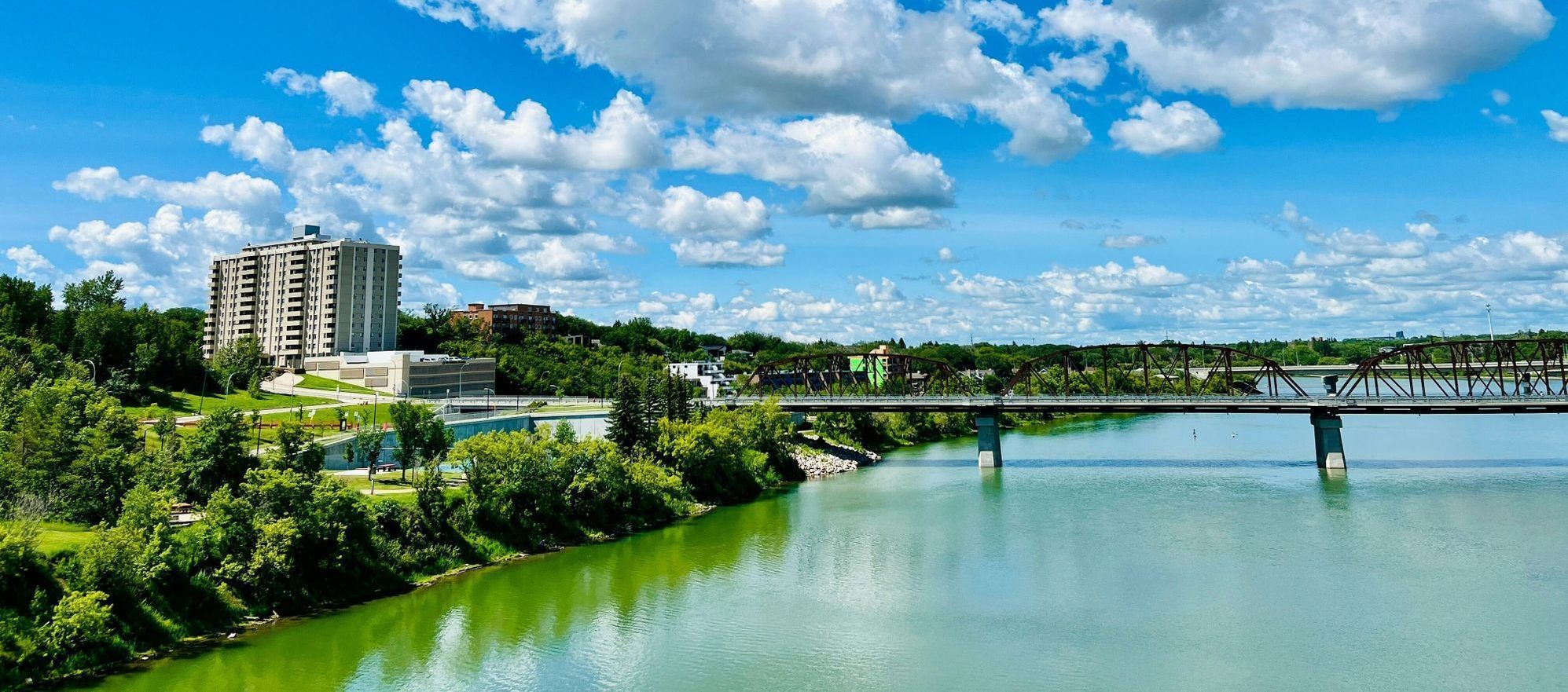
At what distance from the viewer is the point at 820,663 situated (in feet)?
79.8

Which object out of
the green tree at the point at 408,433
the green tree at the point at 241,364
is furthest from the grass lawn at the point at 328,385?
the green tree at the point at 408,433

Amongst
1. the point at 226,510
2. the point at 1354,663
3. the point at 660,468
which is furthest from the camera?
the point at 660,468

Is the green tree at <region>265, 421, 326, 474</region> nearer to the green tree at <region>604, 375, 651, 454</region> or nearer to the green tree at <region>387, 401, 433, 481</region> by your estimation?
the green tree at <region>387, 401, 433, 481</region>

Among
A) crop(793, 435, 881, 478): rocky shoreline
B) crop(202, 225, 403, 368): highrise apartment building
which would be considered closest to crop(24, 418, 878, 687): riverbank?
crop(793, 435, 881, 478): rocky shoreline

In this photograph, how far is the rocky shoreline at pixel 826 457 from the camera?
64.9 metres

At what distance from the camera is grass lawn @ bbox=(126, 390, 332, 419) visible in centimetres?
6162

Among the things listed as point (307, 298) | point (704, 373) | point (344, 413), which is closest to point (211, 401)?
point (344, 413)

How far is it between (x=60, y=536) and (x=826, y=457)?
47.7 m

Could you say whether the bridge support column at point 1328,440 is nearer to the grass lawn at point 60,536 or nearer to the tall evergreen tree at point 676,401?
the tall evergreen tree at point 676,401

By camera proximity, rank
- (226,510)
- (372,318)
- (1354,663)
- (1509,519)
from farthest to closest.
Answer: (372,318)
(1509,519)
(226,510)
(1354,663)

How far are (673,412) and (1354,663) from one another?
41.1 m

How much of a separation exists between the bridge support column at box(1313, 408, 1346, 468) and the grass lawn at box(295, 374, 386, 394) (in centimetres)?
7821

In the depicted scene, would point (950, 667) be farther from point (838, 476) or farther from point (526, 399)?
point (526, 399)

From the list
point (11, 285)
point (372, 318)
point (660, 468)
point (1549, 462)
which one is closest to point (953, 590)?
point (660, 468)
